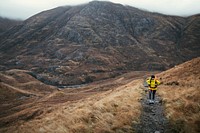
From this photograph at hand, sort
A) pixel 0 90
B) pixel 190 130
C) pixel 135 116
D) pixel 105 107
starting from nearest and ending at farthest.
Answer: pixel 190 130 < pixel 135 116 < pixel 105 107 < pixel 0 90

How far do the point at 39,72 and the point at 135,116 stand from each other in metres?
184

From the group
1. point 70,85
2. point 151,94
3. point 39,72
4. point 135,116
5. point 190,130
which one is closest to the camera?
point 190,130

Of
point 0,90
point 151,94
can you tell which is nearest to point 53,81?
point 0,90

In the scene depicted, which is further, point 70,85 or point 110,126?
point 70,85

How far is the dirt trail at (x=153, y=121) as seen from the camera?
1502 cm

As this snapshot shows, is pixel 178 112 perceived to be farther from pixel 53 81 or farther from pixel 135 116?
pixel 53 81

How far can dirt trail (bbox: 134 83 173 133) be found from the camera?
49.3 feet

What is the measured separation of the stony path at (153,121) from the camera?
49.3 ft

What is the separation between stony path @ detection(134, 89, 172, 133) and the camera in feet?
49.3

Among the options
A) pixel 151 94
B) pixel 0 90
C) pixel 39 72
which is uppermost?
pixel 151 94

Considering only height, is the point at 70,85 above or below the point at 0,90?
below

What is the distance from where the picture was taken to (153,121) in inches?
648

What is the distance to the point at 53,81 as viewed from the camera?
16800 cm

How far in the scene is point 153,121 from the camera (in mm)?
16453
